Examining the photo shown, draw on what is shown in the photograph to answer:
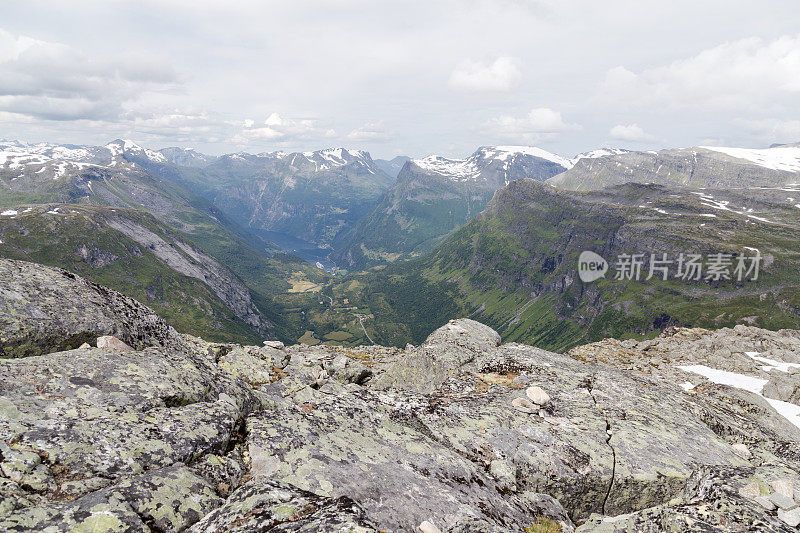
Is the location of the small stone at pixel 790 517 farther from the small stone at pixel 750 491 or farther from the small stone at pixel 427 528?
the small stone at pixel 427 528

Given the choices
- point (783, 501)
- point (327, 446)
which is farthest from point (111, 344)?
point (783, 501)

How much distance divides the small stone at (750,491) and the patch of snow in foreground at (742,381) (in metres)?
28.7

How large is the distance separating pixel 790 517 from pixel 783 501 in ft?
2.48

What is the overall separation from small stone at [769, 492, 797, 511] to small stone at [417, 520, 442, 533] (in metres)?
10.7

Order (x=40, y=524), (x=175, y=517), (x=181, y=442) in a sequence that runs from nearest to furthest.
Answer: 1. (x=40, y=524)
2. (x=175, y=517)
3. (x=181, y=442)

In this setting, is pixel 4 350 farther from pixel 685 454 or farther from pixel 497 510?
pixel 685 454

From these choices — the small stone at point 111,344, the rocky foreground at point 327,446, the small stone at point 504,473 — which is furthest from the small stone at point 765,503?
the small stone at point 111,344

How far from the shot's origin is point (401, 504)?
11.0 metres

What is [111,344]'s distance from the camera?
49.6ft

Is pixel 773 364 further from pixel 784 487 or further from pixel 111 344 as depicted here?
pixel 111 344

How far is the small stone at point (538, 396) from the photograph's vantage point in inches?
740

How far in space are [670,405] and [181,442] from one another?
24.0m

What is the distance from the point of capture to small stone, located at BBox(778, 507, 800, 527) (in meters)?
10.2

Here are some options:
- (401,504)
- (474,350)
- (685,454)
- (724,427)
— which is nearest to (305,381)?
(401,504)
